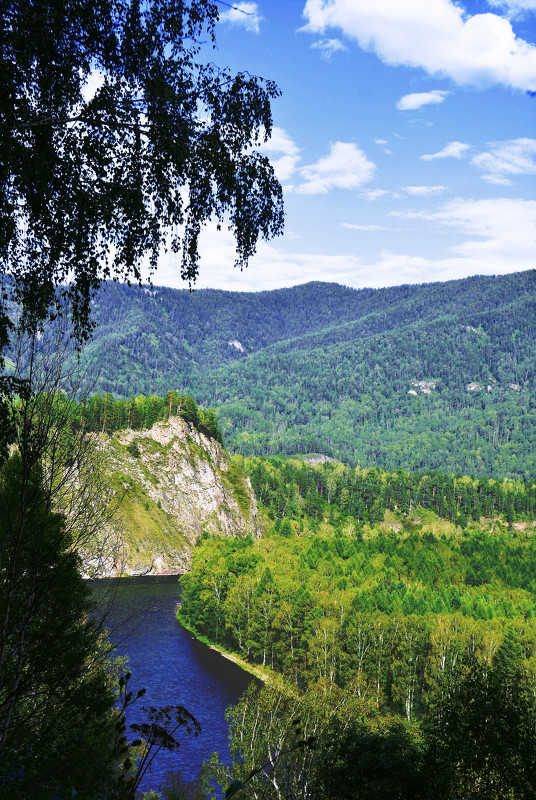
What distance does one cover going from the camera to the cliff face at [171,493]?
11188cm

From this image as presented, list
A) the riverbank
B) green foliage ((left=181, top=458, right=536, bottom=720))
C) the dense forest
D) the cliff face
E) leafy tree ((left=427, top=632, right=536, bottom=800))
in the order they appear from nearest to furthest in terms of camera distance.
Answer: leafy tree ((left=427, top=632, right=536, bottom=800)), the dense forest, green foliage ((left=181, top=458, right=536, bottom=720)), the riverbank, the cliff face

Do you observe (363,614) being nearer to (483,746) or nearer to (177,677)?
(177,677)

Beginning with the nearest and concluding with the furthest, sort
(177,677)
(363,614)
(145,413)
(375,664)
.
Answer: (375,664), (177,677), (363,614), (145,413)

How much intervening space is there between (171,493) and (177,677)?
71.2 meters

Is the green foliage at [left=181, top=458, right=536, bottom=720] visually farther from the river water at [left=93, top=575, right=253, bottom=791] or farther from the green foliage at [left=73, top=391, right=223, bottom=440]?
the green foliage at [left=73, top=391, right=223, bottom=440]

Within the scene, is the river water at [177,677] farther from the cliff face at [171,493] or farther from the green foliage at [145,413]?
the green foliage at [145,413]

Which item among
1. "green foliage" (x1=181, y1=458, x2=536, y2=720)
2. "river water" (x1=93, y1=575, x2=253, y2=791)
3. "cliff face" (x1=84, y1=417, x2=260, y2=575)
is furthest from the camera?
"cliff face" (x1=84, y1=417, x2=260, y2=575)

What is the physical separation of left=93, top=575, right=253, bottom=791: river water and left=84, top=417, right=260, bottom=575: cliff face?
26125 mm

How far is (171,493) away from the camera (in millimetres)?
127438

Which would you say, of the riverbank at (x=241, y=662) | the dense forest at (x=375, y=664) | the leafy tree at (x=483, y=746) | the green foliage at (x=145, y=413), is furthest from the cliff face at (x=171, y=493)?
the leafy tree at (x=483, y=746)

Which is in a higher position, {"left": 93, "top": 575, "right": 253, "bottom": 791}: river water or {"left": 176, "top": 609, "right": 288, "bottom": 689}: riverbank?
{"left": 93, "top": 575, "right": 253, "bottom": 791}: river water

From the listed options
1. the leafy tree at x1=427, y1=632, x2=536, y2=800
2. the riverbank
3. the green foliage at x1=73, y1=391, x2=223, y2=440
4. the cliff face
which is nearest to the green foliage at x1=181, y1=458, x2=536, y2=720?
the riverbank

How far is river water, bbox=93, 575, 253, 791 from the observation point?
139ft

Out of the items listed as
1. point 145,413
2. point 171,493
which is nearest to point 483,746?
point 171,493
